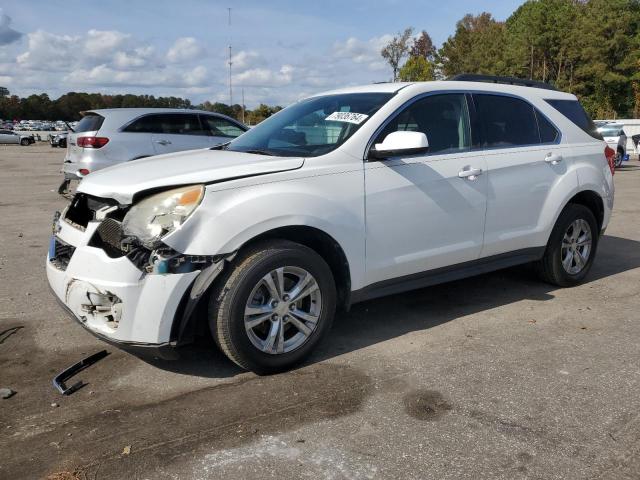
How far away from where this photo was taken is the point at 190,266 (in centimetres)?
324

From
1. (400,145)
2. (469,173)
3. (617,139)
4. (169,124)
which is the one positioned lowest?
(617,139)

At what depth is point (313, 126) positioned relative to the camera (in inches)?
169

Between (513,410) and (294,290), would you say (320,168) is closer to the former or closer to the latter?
(294,290)

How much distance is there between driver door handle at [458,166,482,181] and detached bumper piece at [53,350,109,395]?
2809 mm

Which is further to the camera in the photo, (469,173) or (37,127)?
(37,127)

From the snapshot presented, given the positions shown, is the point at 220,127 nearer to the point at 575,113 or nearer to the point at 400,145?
the point at 575,113

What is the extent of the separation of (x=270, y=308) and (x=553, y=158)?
2.97m

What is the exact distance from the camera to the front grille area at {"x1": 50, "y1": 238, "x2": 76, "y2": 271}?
3.66 meters

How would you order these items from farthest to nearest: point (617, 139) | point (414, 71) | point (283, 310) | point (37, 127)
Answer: point (37, 127), point (414, 71), point (617, 139), point (283, 310)

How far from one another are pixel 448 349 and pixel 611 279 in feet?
Result: 8.84

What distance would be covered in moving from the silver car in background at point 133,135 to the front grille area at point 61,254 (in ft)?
20.1

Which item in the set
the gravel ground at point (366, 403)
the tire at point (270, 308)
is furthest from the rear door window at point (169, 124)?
the tire at point (270, 308)

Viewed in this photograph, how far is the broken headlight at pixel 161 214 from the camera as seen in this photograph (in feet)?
10.7

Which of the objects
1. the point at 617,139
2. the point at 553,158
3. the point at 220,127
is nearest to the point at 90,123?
the point at 220,127
